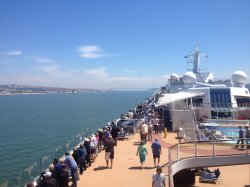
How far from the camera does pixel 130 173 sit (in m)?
12.6

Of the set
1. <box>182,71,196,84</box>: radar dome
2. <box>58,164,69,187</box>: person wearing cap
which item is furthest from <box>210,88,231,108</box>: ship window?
<box>58,164,69,187</box>: person wearing cap

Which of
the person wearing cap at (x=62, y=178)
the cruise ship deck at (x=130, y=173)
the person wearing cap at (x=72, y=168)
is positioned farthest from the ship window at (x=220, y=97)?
the person wearing cap at (x=62, y=178)

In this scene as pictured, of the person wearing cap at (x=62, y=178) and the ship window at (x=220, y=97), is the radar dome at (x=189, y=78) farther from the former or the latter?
the person wearing cap at (x=62, y=178)

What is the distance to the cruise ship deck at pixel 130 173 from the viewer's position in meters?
11.6

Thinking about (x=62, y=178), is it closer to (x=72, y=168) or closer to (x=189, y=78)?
(x=72, y=168)

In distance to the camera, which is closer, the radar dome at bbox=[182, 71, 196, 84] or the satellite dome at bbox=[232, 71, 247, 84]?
the satellite dome at bbox=[232, 71, 247, 84]

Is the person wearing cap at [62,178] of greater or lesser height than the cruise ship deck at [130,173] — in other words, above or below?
above

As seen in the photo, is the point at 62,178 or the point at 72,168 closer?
the point at 62,178

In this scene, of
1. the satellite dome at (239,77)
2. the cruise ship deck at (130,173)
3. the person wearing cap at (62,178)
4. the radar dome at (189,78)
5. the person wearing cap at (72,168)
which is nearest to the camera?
the person wearing cap at (62,178)

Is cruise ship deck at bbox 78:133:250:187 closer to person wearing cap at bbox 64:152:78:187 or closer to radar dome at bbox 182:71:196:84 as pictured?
person wearing cap at bbox 64:152:78:187

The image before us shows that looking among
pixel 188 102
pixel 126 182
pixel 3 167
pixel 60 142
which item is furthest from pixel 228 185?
pixel 60 142

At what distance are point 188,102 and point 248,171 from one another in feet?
48.1

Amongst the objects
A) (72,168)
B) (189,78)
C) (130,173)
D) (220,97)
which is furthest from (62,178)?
(189,78)

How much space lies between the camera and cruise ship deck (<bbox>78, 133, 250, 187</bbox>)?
11578mm
